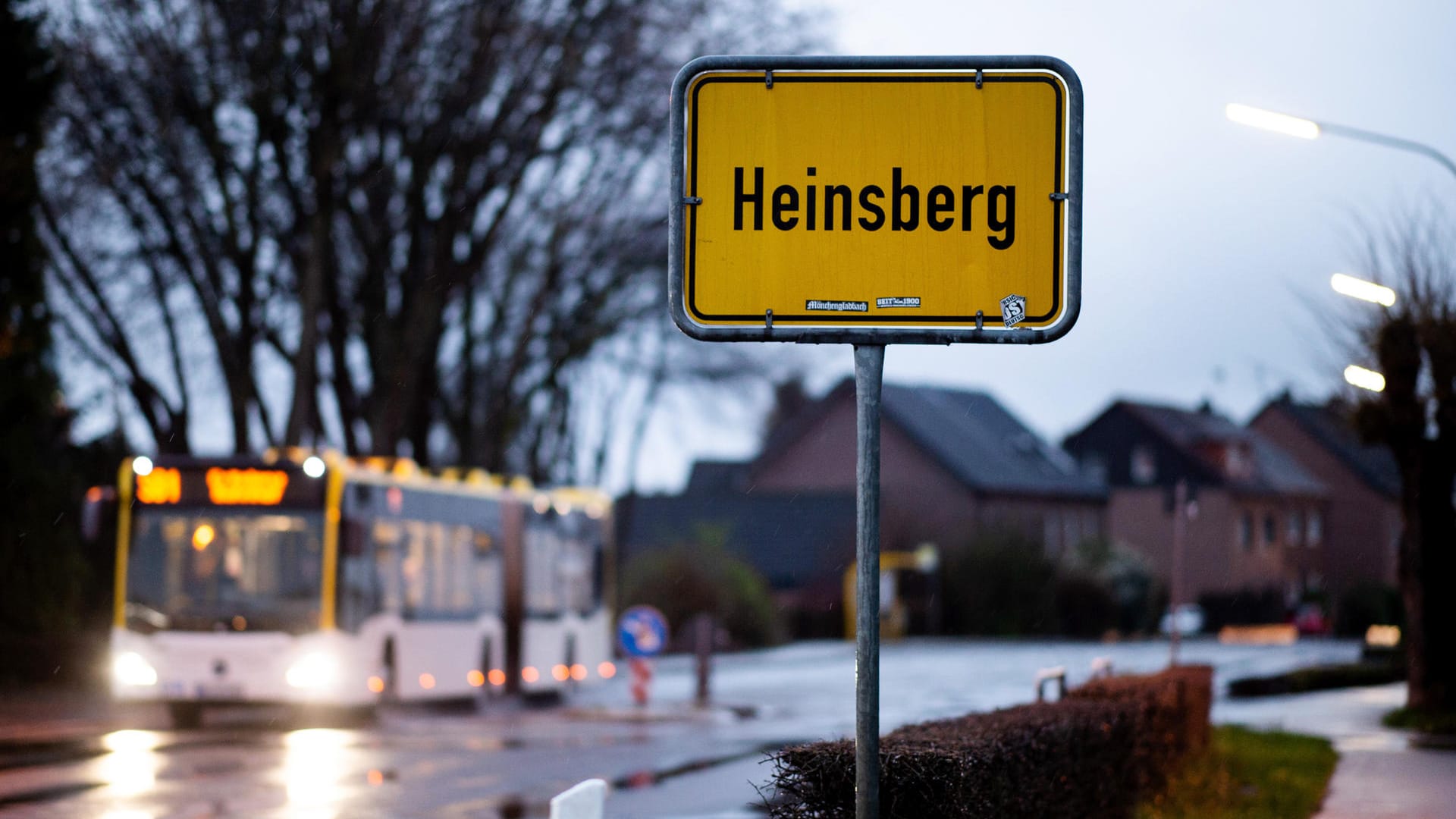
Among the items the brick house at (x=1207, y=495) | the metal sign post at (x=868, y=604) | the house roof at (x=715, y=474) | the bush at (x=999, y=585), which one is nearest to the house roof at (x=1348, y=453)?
the brick house at (x=1207, y=495)

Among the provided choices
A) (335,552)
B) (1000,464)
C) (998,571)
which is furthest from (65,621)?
(1000,464)

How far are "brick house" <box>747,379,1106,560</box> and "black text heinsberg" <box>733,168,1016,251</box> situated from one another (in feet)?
201

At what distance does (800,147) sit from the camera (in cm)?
562

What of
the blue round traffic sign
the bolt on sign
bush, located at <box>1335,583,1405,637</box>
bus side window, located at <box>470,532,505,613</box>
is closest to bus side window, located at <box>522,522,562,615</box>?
bus side window, located at <box>470,532,505,613</box>

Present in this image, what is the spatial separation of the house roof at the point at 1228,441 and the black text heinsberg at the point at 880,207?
78.0 meters

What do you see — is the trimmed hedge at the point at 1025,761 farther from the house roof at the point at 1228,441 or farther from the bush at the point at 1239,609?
the house roof at the point at 1228,441

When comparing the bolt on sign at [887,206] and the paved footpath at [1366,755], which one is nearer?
the bolt on sign at [887,206]

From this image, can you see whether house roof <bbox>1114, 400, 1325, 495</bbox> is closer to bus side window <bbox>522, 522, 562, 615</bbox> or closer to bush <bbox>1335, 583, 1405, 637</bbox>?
bush <bbox>1335, 583, 1405, 637</bbox>

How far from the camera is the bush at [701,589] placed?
45031 millimetres

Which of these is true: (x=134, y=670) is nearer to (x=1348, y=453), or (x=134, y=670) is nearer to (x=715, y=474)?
(x=715, y=474)

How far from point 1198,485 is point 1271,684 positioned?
5041 centimetres

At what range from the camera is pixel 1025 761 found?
8.28 metres

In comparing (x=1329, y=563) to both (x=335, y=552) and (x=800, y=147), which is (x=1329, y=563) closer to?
(x=335, y=552)

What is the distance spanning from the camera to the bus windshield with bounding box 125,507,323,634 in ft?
69.4
